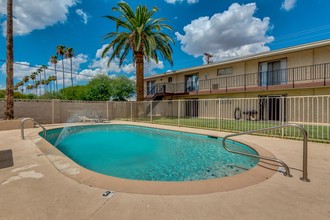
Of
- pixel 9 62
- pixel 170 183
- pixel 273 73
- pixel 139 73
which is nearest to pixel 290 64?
pixel 273 73

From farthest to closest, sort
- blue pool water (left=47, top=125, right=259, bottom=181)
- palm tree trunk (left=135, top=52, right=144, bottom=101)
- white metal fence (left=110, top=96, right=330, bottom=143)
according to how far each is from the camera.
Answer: palm tree trunk (left=135, top=52, right=144, bottom=101) < white metal fence (left=110, top=96, right=330, bottom=143) < blue pool water (left=47, top=125, right=259, bottom=181)

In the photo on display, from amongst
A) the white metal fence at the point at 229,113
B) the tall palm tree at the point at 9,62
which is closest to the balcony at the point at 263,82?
the white metal fence at the point at 229,113

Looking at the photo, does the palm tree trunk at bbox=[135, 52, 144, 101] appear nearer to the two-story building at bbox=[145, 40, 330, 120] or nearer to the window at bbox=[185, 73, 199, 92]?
the two-story building at bbox=[145, 40, 330, 120]

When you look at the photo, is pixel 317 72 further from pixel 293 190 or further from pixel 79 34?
pixel 79 34

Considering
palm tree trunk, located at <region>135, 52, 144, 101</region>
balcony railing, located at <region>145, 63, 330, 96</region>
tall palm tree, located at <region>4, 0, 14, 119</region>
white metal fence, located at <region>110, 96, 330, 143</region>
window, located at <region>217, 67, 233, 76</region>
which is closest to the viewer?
tall palm tree, located at <region>4, 0, 14, 119</region>

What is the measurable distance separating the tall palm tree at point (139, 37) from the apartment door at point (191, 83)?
4.51 metres

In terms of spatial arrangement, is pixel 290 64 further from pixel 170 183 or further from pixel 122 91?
pixel 122 91

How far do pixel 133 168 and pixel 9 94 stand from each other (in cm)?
1085

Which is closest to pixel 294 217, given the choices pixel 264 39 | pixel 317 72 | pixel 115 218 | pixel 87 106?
pixel 115 218

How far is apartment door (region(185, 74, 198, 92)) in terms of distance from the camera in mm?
19722

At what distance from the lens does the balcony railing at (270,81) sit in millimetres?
12086

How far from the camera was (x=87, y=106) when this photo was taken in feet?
55.8

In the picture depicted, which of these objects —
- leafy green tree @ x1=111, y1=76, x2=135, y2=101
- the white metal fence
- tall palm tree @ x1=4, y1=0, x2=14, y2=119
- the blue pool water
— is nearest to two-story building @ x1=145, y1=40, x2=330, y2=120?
the white metal fence

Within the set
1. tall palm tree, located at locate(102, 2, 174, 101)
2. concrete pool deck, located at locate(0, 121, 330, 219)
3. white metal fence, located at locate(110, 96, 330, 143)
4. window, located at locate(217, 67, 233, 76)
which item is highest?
tall palm tree, located at locate(102, 2, 174, 101)
